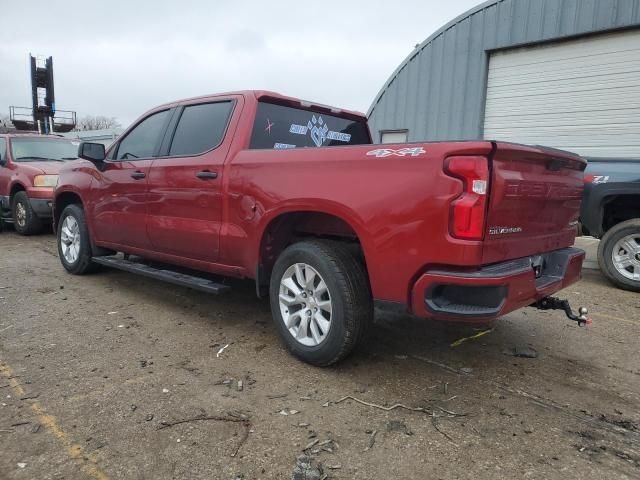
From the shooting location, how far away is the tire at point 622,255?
5477 millimetres

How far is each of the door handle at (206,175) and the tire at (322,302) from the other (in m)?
0.89

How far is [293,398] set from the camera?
285cm

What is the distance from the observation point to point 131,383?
3002 millimetres

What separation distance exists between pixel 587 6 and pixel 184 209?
31.2ft

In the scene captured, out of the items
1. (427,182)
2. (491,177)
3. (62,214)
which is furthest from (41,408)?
(62,214)

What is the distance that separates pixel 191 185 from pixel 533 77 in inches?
369

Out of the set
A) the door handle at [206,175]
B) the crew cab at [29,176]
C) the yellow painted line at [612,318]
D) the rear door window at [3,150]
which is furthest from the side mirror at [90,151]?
the rear door window at [3,150]

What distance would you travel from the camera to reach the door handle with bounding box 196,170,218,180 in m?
3.79

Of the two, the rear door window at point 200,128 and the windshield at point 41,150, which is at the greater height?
the rear door window at point 200,128

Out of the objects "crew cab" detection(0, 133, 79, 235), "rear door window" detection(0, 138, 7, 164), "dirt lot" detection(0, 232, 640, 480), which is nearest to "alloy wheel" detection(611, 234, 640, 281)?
"dirt lot" detection(0, 232, 640, 480)

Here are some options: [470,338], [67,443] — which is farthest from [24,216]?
[470,338]

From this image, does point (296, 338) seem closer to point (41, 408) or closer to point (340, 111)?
point (41, 408)

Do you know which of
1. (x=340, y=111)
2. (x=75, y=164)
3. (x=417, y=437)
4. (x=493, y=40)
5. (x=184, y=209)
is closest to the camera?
(x=417, y=437)

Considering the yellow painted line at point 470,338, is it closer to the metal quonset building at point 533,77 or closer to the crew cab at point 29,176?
the crew cab at point 29,176
